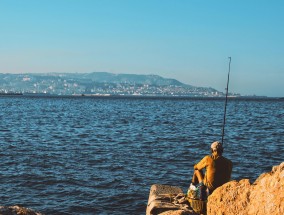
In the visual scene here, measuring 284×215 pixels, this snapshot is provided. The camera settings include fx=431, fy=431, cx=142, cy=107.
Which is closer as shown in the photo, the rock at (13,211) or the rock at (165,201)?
the rock at (13,211)

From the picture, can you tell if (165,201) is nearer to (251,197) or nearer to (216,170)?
(216,170)

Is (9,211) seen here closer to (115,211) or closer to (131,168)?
(115,211)

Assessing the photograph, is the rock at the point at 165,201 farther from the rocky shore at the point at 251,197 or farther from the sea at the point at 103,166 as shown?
the sea at the point at 103,166

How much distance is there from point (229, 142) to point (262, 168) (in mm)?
11761

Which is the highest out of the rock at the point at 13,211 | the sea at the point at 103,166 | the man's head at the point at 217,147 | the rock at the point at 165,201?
the man's head at the point at 217,147

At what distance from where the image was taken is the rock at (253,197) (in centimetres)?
733

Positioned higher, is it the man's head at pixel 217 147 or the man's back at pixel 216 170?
the man's head at pixel 217 147

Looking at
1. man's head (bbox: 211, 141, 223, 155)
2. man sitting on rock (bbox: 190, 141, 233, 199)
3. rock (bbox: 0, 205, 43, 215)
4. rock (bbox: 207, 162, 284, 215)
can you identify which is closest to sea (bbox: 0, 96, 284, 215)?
man sitting on rock (bbox: 190, 141, 233, 199)

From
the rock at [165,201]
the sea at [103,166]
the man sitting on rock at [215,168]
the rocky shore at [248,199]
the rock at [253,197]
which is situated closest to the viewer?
the rocky shore at [248,199]

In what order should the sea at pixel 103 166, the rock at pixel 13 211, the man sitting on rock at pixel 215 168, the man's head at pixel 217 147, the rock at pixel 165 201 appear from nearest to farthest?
the rock at pixel 13 211
the man's head at pixel 217 147
the man sitting on rock at pixel 215 168
the rock at pixel 165 201
the sea at pixel 103 166

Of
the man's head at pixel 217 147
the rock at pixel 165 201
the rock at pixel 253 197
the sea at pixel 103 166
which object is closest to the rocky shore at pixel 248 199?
the rock at pixel 253 197

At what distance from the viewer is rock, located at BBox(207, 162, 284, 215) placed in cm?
733

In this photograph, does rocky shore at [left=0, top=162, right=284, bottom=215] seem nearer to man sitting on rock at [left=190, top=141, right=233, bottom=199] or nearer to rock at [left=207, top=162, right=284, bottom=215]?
rock at [left=207, top=162, right=284, bottom=215]

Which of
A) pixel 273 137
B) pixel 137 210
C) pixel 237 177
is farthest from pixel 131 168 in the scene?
pixel 273 137
